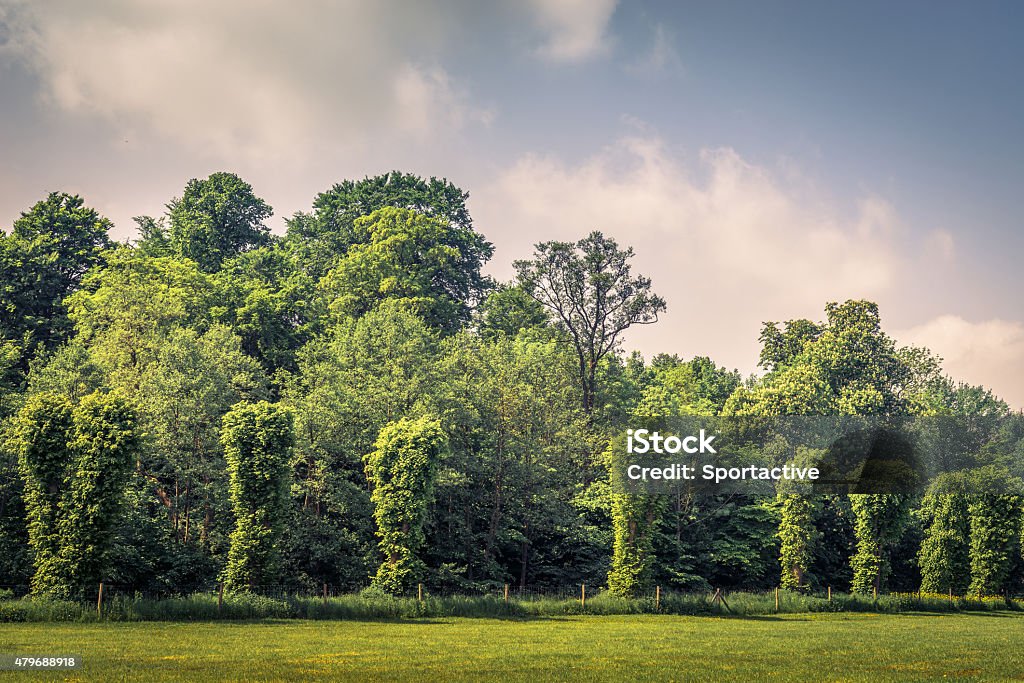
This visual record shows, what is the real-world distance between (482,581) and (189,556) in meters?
21.0

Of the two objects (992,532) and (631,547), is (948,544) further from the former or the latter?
(631,547)

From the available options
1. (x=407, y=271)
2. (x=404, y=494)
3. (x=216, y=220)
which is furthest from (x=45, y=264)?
(x=404, y=494)

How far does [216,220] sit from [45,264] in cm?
2174

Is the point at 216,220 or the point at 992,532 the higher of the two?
the point at 216,220

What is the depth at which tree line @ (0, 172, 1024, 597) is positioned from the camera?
55312 millimetres

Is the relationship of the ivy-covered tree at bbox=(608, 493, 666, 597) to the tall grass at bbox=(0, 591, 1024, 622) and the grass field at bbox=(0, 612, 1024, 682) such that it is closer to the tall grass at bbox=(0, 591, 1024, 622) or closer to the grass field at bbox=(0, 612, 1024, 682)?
the tall grass at bbox=(0, 591, 1024, 622)

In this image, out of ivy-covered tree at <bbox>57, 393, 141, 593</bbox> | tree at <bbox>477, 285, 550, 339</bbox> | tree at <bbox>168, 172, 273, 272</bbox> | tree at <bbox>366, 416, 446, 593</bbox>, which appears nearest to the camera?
ivy-covered tree at <bbox>57, 393, 141, 593</bbox>

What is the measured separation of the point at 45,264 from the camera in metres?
84.6

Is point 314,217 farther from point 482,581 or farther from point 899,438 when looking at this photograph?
point 899,438

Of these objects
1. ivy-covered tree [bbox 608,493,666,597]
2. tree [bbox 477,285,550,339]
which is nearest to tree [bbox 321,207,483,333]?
tree [bbox 477,285,550,339]

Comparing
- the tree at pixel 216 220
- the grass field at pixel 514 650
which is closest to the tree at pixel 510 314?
the tree at pixel 216 220

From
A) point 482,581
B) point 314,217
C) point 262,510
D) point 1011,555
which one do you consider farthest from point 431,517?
point 314,217

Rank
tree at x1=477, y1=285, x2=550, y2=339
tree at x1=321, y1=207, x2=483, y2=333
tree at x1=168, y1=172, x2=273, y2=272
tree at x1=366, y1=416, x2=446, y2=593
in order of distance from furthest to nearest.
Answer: tree at x1=168, y1=172, x2=273, y2=272 → tree at x1=477, y1=285, x2=550, y2=339 → tree at x1=321, y1=207, x2=483, y2=333 → tree at x1=366, y1=416, x2=446, y2=593

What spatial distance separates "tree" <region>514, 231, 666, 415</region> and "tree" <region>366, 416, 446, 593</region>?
30.9 m
